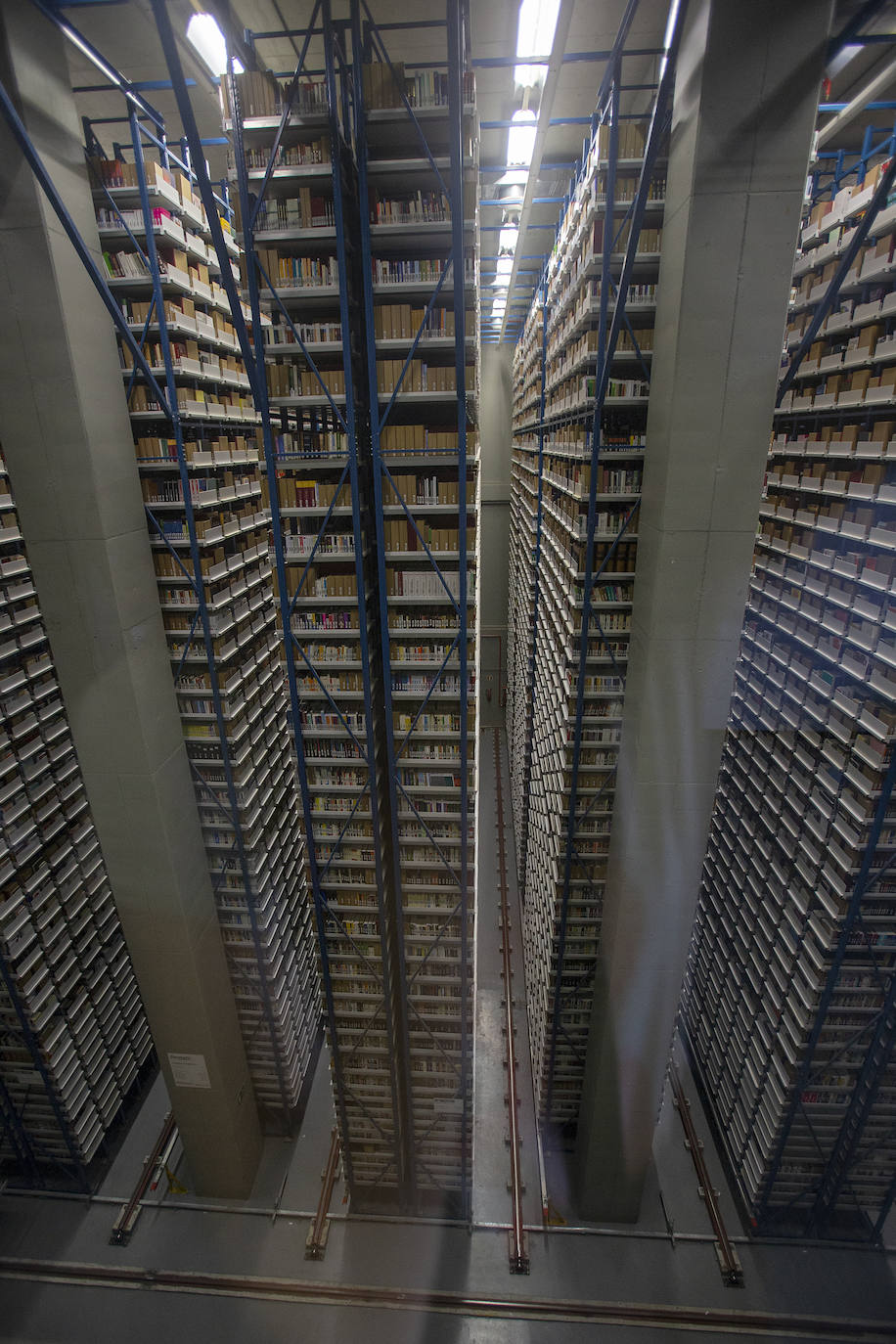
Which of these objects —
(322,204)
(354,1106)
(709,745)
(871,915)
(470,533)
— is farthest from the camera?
(354,1106)

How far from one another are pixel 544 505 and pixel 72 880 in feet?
27.6

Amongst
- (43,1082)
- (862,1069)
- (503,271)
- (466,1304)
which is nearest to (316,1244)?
(466,1304)

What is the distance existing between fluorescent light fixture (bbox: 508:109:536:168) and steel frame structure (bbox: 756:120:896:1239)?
3.43m

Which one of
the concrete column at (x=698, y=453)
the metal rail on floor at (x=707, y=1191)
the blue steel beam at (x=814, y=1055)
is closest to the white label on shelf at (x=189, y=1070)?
the concrete column at (x=698, y=453)

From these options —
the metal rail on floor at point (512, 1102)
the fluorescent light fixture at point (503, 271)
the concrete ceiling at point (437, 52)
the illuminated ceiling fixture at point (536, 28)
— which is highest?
the concrete ceiling at point (437, 52)

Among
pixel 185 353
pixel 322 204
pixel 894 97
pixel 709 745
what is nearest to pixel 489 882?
pixel 709 745

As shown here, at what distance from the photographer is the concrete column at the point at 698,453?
4605 millimetres

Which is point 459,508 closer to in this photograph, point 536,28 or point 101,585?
point 101,585

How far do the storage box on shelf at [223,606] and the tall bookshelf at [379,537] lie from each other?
4.11 feet

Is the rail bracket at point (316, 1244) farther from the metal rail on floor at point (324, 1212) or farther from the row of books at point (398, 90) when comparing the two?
the row of books at point (398, 90)

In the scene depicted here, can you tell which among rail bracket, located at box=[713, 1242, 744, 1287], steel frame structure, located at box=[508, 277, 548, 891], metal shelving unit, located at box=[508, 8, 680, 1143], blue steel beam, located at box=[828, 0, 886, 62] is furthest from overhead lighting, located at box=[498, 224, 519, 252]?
rail bracket, located at box=[713, 1242, 744, 1287]

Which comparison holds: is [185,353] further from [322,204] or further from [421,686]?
[421,686]

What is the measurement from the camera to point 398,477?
20.2ft

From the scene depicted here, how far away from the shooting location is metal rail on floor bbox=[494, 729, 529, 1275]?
8047 mm
